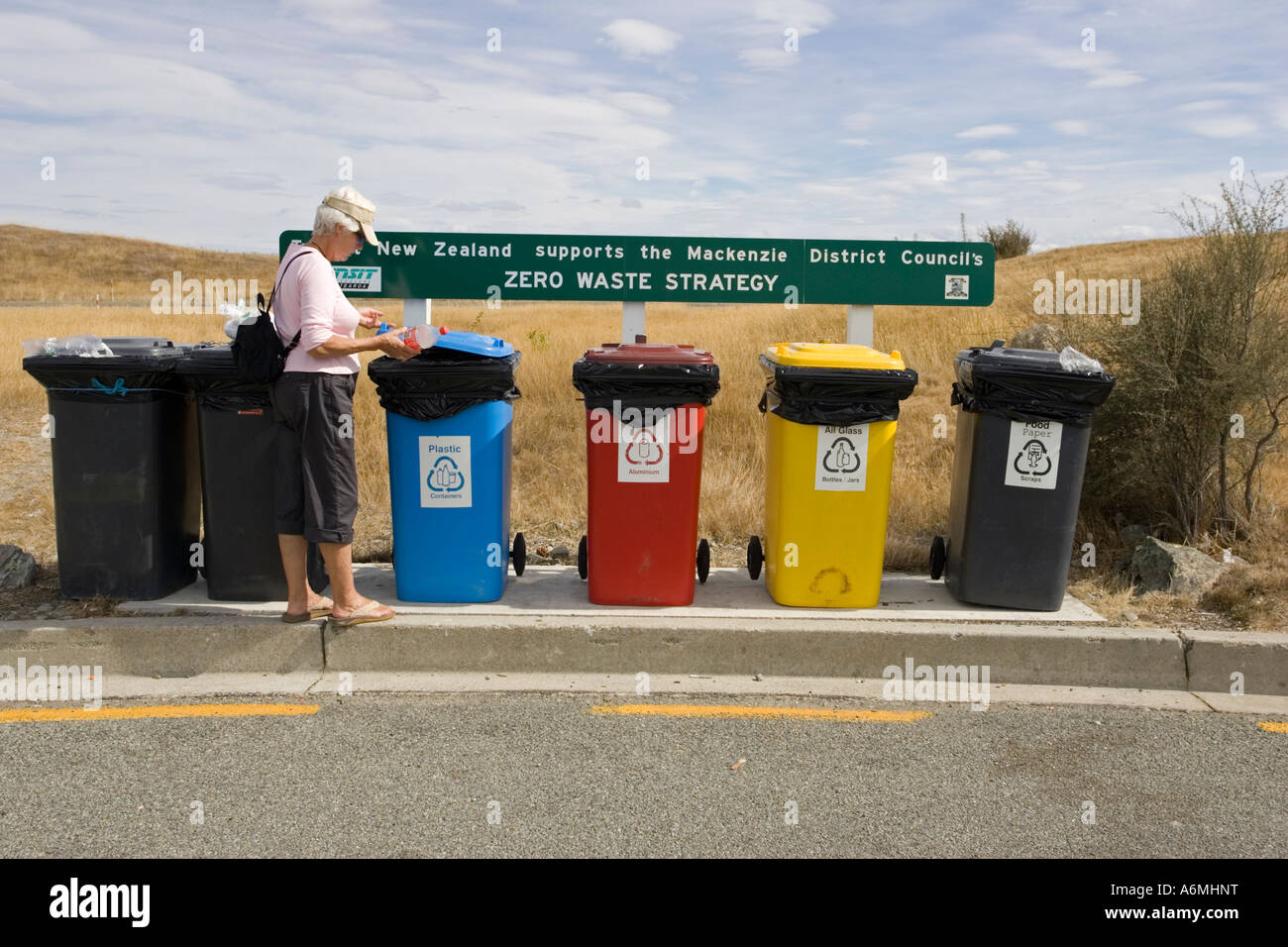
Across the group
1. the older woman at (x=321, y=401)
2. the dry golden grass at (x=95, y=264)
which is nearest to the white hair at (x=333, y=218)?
the older woman at (x=321, y=401)

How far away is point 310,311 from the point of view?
170 inches

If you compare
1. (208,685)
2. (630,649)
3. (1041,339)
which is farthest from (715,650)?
(1041,339)

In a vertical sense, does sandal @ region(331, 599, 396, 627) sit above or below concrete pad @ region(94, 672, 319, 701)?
above

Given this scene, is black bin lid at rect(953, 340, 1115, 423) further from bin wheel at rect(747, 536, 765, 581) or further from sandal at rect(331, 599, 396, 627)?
sandal at rect(331, 599, 396, 627)

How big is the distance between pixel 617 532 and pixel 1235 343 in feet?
12.8

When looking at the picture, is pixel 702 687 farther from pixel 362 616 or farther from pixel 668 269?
pixel 668 269

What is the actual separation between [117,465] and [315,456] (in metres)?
1.08

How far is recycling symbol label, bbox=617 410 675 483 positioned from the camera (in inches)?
195

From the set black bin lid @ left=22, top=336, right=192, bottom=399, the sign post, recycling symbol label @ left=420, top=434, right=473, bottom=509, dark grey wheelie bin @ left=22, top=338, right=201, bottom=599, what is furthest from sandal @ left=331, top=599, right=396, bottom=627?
the sign post

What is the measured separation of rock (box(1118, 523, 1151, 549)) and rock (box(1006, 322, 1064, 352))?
4.39 ft

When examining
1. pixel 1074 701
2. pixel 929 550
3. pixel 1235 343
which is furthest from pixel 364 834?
pixel 1235 343

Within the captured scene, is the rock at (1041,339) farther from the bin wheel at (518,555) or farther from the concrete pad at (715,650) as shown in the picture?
the bin wheel at (518,555)

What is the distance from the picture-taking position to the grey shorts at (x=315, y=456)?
445 cm

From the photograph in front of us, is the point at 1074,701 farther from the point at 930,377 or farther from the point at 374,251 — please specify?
the point at 930,377
